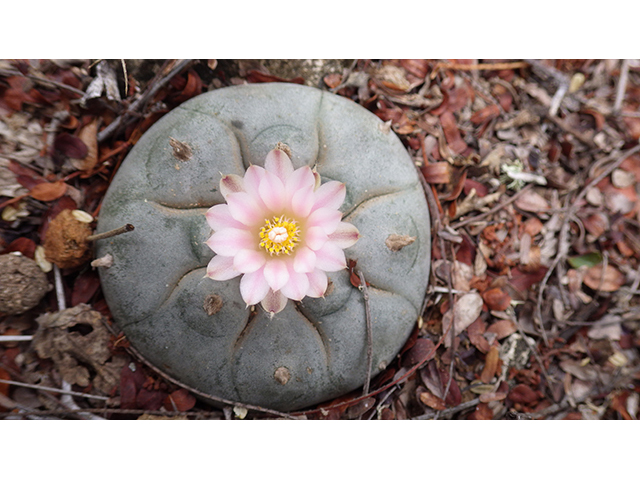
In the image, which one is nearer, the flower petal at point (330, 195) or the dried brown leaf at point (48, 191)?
the flower petal at point (330, 195)

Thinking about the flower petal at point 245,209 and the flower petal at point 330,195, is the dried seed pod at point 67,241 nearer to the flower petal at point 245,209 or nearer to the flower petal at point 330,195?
the flower petal at point 245,209

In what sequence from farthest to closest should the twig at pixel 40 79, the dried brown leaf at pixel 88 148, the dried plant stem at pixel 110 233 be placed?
the dried brown leaf at pixel 88 148 < the twig at pixel 40 79 < the dried plant stem at pixel 110 233

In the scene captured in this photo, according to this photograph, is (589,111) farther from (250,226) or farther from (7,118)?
(7,118)

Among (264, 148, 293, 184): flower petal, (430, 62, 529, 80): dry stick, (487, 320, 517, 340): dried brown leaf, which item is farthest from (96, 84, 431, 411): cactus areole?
(430, 62, 529, 80): dry stick

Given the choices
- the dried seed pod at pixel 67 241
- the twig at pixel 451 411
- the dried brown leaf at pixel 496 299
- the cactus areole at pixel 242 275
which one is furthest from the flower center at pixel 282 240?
the dried brown leaf at pixel 496 299

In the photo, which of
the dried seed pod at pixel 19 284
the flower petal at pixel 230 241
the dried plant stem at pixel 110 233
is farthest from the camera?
the dried seed pod at pixel 19 284

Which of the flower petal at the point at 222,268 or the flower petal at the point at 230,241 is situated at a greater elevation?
the flower petal at the point at 230,241
